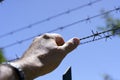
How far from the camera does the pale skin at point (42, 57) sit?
0.92 m

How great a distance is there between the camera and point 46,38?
1.08 metres

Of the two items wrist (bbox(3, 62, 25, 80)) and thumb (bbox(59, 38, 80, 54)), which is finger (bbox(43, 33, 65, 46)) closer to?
thumb (bbox(59, 38, 80, 54))

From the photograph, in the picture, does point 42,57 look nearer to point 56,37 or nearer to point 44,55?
point 44,55

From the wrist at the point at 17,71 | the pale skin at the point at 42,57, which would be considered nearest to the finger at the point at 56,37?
the pale skin at the point at 42,57

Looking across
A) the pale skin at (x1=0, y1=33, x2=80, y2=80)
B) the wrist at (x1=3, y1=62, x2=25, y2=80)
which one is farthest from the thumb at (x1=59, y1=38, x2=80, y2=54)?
the wrist at (x1=3, y1=62, x2=25, y2=80)

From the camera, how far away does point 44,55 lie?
3.28 feet

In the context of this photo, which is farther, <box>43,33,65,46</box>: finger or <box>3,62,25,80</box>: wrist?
<box>43,33,65,46</box>: finger

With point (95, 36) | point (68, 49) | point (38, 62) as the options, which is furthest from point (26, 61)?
point (95, 36)

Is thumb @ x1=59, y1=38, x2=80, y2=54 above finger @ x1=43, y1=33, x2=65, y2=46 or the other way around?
the other way around

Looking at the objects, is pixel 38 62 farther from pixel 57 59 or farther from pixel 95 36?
pixel 95 36

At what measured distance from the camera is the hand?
94 centimetres

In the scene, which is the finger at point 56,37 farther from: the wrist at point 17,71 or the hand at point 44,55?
the wrist at point 17,71

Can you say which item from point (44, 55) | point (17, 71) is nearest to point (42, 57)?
point (44, 55)

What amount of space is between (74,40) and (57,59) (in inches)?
4.1
